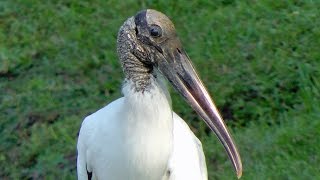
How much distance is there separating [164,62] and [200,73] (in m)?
2.24

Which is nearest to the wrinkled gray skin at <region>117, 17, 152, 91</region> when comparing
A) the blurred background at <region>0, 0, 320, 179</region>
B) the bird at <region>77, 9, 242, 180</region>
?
the bird at <region>77, 9, 242, 180</region>

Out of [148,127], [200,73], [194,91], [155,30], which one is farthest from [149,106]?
[200,73]

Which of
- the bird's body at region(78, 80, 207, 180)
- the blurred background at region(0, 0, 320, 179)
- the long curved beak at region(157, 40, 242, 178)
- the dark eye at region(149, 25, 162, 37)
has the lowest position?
the blurred background at region(0, 0, 320, 179)

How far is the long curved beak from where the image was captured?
5098 millimetres

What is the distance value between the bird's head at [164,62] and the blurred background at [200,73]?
1366mm

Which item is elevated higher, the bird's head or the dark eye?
the dark eye

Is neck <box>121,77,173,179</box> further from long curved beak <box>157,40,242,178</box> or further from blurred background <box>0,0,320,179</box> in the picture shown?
blurred background <box>0,0,320,179</box>

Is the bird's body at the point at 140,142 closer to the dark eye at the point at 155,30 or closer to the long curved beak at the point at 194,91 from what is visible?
the long curved beak at the point at 194,91

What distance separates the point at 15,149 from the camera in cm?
718

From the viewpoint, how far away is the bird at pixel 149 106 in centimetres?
513

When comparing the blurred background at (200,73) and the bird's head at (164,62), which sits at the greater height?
the bird's head at (164,62)

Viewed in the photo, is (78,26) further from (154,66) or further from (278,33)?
(154,66)

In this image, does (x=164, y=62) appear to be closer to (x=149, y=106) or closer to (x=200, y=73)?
(x=149, y=106)

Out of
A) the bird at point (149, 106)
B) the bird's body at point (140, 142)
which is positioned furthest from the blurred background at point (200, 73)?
the bird at point (149, 106)
